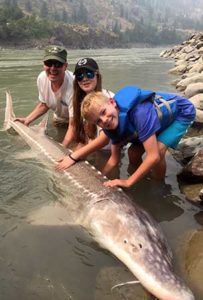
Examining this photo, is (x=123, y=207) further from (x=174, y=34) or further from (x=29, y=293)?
(x=174, y=34)

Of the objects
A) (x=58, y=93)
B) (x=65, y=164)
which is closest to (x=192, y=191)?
(x=65, y=164)

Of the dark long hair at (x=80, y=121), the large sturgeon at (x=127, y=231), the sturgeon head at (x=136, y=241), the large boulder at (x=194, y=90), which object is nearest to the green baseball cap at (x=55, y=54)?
the dark long hair at (x=80, y=121)

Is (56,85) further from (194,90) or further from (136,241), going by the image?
(194,90)

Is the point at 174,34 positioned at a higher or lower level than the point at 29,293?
lower

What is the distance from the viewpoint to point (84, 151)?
4273mm

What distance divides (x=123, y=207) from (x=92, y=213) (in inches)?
12.0

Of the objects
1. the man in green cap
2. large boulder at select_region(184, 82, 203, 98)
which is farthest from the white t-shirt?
large boulder at select_region(184, 82, 203, 98)

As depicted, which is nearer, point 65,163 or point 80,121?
point 65,163

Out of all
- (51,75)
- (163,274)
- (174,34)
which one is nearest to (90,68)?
(51,75)

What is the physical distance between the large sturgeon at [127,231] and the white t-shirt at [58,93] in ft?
6.07

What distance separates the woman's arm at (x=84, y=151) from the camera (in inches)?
166

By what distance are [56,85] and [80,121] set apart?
0.95 m

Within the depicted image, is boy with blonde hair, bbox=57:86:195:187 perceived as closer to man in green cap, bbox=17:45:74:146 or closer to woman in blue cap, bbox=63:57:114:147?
woman in blue cap, bbox=63:57:114:147

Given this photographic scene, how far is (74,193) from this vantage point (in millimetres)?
3953
